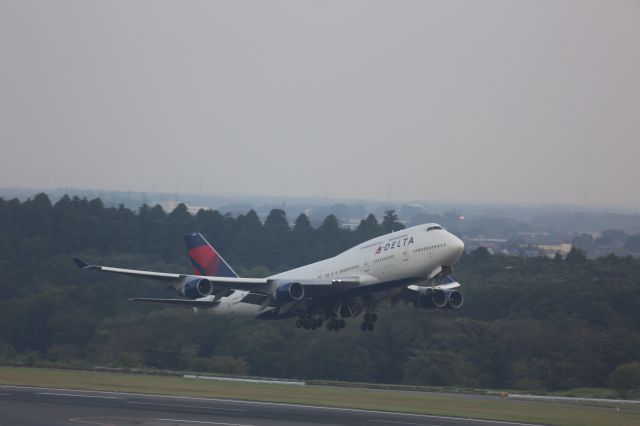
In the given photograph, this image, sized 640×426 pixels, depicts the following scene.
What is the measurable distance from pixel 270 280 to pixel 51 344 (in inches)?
1524

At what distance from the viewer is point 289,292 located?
62.8 metres

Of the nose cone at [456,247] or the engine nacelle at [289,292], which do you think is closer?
the nose cone at [456,247]

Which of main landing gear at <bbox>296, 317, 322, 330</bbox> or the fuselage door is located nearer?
the fuselage door

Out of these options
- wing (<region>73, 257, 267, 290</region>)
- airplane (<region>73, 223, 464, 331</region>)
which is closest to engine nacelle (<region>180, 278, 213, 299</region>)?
airplane (<region>73, 223, 464, 331</region>)

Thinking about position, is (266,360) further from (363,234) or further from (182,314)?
(363,234)

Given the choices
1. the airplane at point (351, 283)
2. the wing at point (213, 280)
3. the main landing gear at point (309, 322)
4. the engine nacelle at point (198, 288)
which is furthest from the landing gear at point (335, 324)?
the engine nacelle at point (198, 288)

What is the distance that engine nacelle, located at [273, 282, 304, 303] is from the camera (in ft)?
206

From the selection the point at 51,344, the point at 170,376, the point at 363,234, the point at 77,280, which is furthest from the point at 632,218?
the point at 170,376

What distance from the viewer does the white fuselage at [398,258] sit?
60.0 m

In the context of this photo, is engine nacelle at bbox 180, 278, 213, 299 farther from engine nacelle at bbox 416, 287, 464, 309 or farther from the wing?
engine nacelle at bbox 416, 287, 464, 309

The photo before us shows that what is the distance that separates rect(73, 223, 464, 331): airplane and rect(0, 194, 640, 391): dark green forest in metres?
16.5

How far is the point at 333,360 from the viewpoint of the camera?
8806 centimetres

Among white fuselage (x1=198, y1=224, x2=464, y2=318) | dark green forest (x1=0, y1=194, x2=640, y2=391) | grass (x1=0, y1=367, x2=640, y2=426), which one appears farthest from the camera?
dark green forest (x1=0, y1=194, x2=640, y2=391)

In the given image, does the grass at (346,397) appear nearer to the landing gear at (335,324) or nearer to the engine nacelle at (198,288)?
the landing gear at (335,324)
